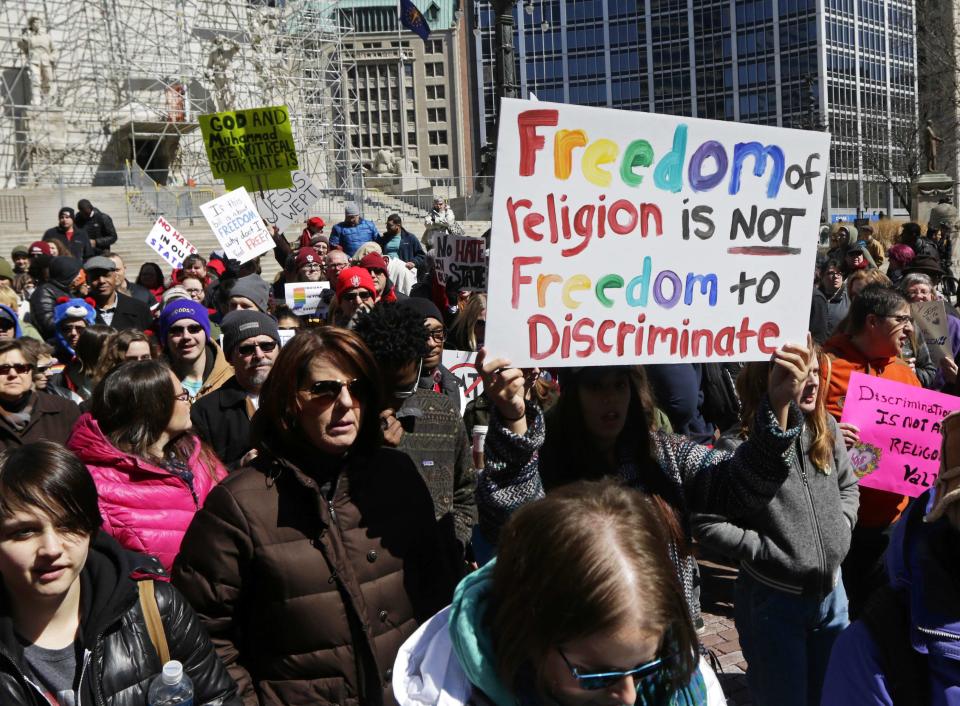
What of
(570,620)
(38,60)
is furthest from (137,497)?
(38,60)

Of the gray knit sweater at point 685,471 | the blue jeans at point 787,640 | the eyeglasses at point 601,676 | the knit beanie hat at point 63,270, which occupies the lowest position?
the blue jeans at point 787,640

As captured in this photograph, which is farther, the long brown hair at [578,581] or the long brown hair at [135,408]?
the long brown hair at [135,408]

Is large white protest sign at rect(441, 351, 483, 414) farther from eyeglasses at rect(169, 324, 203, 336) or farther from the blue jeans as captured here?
the blue jeans

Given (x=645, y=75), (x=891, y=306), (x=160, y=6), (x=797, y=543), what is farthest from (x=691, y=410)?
(x=645, y=75)

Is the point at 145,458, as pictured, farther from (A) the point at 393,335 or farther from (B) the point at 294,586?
(B) the point at 294,586

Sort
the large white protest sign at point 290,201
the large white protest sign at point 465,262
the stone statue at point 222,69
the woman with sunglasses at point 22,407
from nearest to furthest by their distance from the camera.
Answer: the woman with sunglasses at point 22,407 → the large white protest sign at point 465,262 → the large white protest sign at point 290,201 → the stone statue at point 222,69

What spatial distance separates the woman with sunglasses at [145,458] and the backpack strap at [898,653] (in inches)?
87.9

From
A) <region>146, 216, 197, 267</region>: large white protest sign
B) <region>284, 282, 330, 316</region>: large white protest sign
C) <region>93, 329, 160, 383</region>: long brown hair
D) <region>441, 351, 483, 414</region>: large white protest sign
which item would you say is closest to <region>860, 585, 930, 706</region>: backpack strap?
<region>93, 329, 160, 383</region>: long brown hair

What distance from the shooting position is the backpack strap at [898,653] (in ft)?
6.68

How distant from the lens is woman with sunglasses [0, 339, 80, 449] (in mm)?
4578

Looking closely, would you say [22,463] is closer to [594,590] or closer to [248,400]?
[594,590]

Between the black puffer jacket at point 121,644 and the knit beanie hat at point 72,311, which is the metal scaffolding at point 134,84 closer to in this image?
the knit beanie hat at point 72,311

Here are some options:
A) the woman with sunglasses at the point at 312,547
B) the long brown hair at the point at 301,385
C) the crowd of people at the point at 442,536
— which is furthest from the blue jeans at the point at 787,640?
the long brown hair at the point at 301,385

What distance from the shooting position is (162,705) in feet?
7.70
